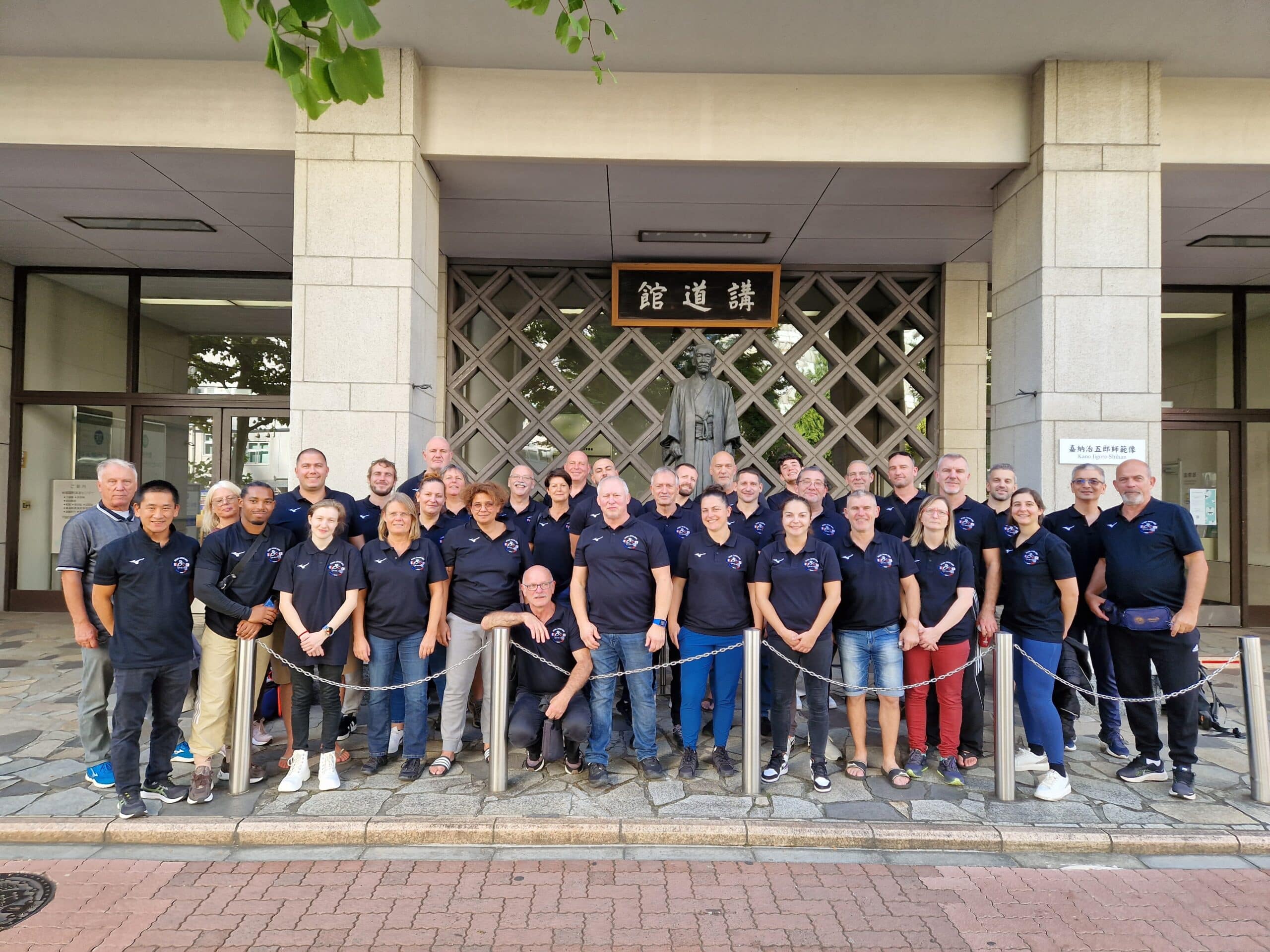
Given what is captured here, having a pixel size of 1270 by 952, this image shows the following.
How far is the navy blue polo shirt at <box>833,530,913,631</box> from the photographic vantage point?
14.3 feet

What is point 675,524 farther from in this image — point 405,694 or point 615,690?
point 405,694

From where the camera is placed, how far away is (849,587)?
175 inches

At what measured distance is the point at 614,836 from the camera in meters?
3.74

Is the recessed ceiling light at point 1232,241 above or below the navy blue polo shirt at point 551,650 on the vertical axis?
above

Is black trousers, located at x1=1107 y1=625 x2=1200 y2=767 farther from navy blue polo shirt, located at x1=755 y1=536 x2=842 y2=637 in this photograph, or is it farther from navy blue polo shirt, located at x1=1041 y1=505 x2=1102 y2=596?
navy blue polo shirt, located at x1=755 y1=536 x2=842 y2=637

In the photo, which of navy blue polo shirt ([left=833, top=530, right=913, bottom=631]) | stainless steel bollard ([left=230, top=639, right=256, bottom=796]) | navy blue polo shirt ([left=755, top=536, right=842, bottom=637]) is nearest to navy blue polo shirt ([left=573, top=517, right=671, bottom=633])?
navy blue polo shirt ([left=755, top=536, right=842, bottom=637])

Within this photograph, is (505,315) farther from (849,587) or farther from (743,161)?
(849,587)

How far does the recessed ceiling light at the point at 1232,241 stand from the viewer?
8438 mm

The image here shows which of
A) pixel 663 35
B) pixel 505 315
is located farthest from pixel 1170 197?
pixel 505 315

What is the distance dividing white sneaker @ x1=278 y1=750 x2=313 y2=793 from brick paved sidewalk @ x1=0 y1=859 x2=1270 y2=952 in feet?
2.26

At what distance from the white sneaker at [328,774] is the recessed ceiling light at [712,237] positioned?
649 centimetres

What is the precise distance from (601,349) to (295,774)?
6.58 m

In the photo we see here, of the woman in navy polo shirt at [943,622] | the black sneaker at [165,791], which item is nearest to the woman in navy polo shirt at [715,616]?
the woman in navy polo shirt at [943,622]

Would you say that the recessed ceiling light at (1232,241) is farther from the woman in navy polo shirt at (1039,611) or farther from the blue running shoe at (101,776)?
the blue running shoe at (101,776)
